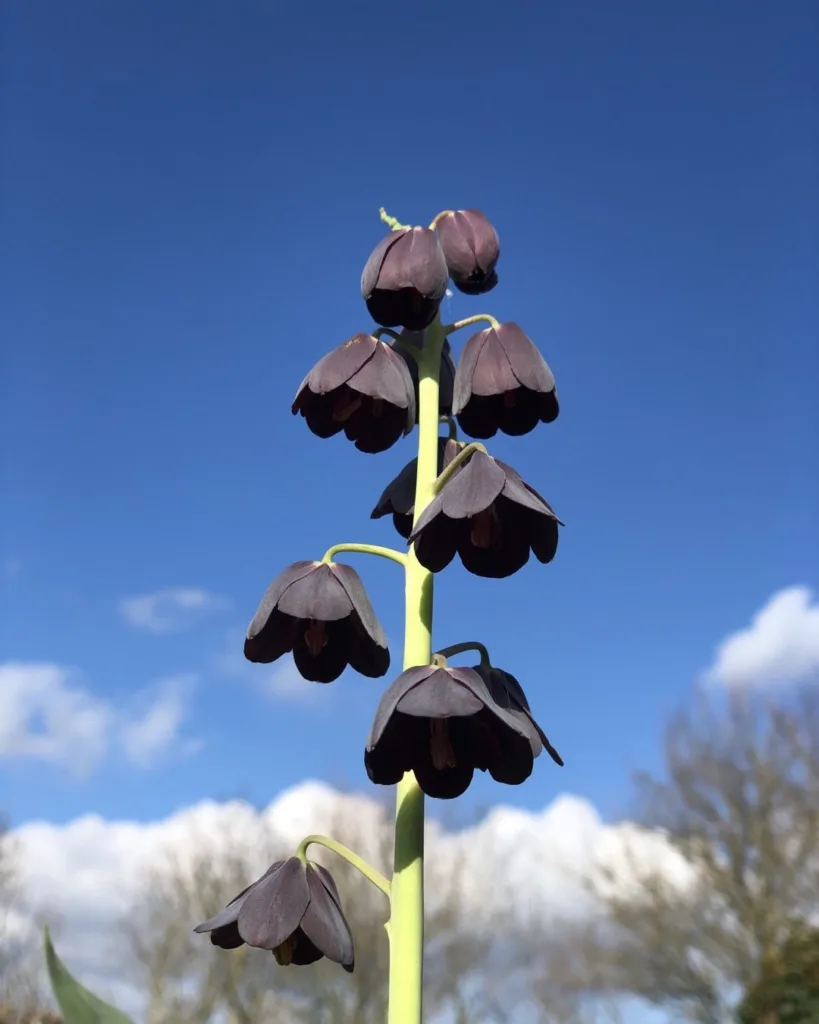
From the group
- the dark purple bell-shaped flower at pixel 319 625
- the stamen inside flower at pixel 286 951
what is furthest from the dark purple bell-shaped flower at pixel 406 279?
the stamen inside flower at pixel 286 951

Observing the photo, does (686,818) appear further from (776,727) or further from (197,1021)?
(197,1021)

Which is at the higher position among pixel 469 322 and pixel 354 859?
pixel 469 322

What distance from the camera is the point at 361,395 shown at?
203cm

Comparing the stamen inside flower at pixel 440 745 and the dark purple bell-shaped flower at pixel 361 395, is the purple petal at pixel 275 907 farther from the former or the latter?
the dark purple bell-shaped flower at pixel 361 395

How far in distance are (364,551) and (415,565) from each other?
5.0 inches

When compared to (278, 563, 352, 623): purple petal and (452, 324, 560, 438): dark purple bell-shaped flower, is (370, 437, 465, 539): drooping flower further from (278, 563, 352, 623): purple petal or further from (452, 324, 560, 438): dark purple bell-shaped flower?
(278, 563, 352, 623): purple petal

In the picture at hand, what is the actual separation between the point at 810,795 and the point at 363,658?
60.4 ft

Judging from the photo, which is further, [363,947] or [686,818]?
[363,947]

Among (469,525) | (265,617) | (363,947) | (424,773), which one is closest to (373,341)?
(469,525)

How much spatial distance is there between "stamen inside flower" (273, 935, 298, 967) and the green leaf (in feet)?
1.53

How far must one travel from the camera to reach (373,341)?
1.95 m

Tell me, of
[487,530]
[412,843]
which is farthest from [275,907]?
[487,530]

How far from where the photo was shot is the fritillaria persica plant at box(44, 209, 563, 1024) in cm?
159

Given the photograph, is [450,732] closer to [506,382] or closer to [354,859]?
[354,859]
